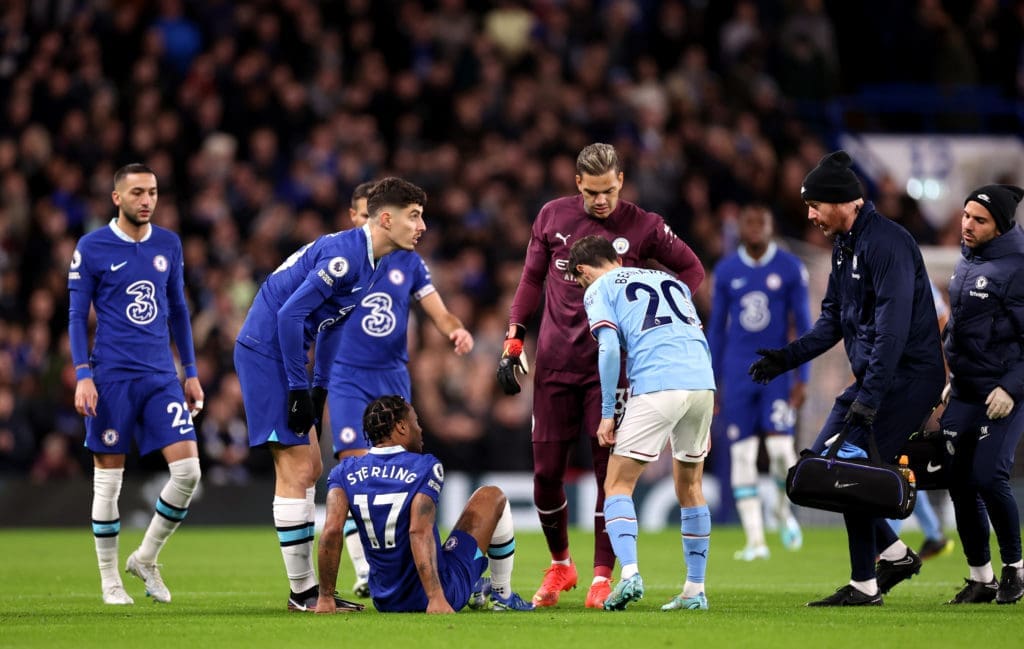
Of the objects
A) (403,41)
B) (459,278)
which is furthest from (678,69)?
(459,278)

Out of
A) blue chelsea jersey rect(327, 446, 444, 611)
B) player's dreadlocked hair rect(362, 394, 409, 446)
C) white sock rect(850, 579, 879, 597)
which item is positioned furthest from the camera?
white sock rect(850, 579, 879, 597)

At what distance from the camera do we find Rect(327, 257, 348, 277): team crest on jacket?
8.72 m

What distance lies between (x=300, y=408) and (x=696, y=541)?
2.33 meters

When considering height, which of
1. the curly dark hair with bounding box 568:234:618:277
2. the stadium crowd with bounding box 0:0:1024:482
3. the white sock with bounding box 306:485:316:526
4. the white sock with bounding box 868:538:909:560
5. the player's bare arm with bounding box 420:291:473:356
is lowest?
the white sock with bounding box 868:538:909:560

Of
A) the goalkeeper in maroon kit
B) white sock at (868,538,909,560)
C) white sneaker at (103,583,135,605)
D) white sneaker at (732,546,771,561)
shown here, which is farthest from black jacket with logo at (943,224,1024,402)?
white sneaker at (103,583,135,605)

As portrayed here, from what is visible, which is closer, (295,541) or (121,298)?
(295,541)

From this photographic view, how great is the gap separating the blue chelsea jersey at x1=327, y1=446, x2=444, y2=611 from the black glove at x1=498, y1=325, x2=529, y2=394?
3.94ft

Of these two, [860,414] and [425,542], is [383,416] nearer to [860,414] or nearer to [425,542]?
[425,542]

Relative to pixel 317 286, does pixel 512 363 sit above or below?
below

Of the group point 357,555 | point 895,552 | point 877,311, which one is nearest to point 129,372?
point 357,555

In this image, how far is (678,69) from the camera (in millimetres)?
23047

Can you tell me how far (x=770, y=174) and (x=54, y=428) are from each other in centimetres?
1028

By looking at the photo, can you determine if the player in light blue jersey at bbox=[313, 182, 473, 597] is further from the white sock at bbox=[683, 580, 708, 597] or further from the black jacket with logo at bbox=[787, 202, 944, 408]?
the black jacket with logo at bbox=[787, 202, 944, 408]

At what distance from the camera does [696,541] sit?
8750 millimetres
